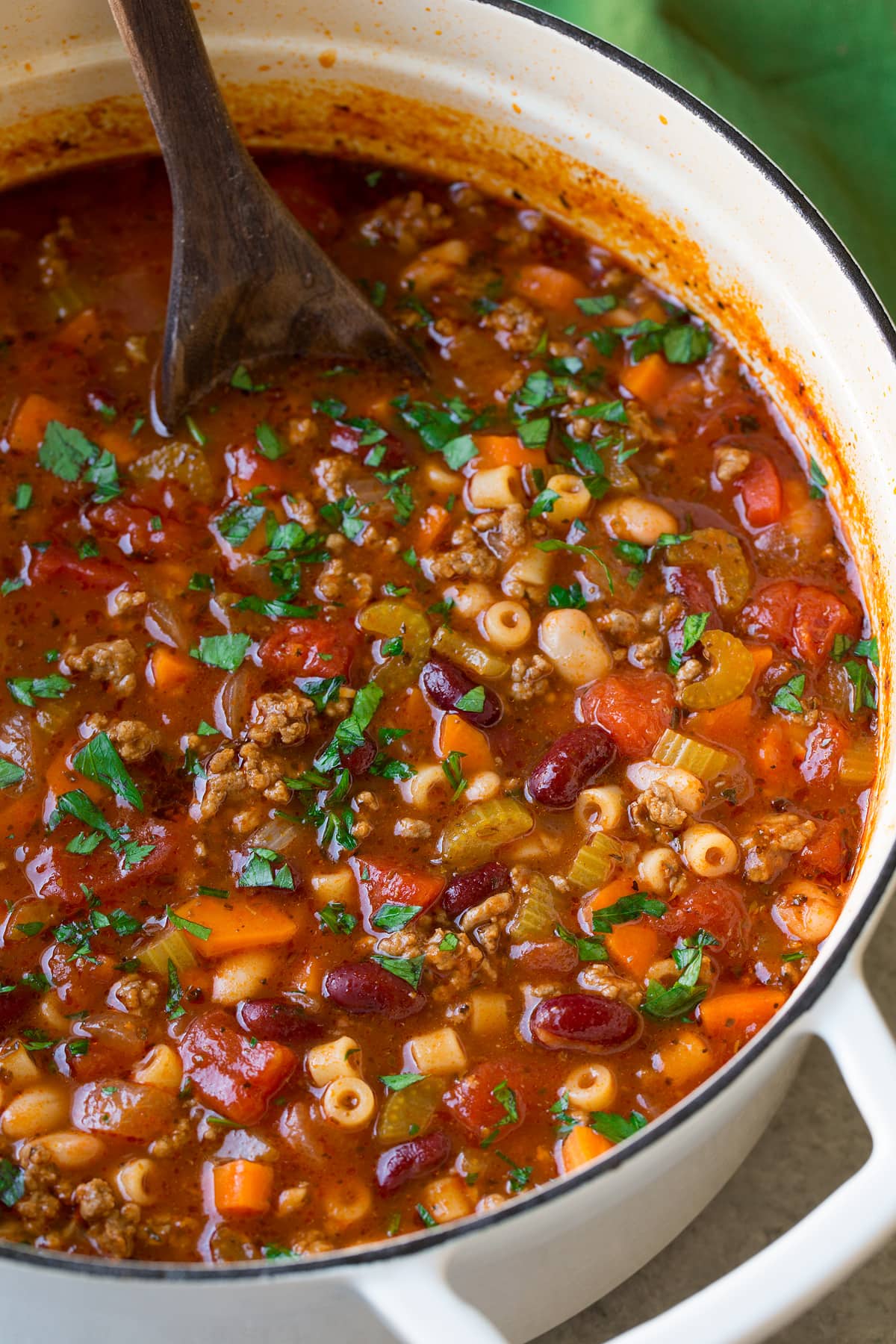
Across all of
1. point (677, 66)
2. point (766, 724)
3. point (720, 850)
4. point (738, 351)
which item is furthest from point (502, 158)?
point (720, 850)

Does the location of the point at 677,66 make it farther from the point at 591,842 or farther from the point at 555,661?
the point at 591,842

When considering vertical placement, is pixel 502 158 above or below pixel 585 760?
above

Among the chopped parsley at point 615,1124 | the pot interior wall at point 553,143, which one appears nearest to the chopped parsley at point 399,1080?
the chopped parsley at point 615,1124

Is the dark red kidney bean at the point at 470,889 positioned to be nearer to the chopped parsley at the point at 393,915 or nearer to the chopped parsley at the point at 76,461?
the chopped parsley at the point at 393,915

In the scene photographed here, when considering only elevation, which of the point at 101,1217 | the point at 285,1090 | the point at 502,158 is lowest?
the point at 101,1217

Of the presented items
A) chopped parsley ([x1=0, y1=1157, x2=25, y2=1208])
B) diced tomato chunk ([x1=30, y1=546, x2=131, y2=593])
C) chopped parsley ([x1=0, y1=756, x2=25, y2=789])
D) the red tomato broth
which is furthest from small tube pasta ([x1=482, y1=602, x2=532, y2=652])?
chopped parsley ([x1=0, y1=1157, x2=25, y2=1208])

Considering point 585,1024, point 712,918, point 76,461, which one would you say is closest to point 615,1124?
point 585,1024

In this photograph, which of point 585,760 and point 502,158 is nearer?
point 585,760
